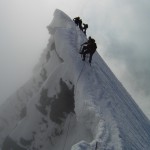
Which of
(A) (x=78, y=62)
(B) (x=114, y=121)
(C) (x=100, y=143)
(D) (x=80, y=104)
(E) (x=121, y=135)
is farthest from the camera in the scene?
(A) (x=78, y=62)

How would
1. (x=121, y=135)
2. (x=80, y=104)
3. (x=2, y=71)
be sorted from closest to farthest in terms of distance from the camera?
(x=121, y=135), (x=80, y=104), (x=2, y=71)

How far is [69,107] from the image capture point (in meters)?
29.8

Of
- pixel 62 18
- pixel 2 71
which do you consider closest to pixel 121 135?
pixel 62 18

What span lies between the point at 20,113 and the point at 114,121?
17.3 m

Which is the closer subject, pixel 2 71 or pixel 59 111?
pixel 59 111

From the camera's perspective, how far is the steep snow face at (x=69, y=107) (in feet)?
73.7

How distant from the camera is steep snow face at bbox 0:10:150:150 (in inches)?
885

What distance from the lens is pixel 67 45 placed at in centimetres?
3142

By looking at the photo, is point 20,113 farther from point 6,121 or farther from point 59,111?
point 59,111

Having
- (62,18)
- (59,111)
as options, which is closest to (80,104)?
(59,111)

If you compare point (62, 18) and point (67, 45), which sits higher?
point (62, 18)

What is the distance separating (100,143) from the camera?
1778cm

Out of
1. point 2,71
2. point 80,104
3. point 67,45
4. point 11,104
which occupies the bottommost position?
point 80,104

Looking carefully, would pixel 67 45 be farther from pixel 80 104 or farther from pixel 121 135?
pixel 121 135
